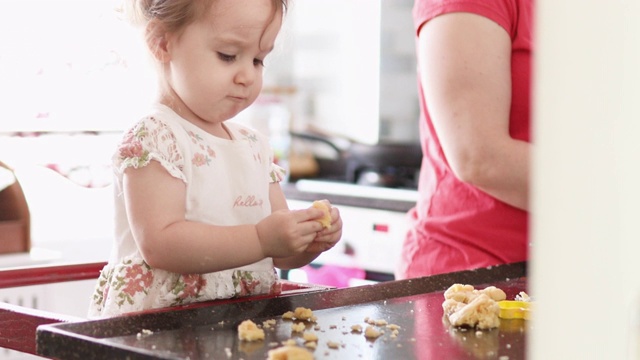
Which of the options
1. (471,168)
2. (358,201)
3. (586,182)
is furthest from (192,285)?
(358,201)

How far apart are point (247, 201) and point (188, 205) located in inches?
4.2

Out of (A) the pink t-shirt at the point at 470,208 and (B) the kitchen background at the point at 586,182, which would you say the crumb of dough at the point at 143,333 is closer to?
(B) the kitchen background at the point at 586,182

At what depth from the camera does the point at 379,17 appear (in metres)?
3.65

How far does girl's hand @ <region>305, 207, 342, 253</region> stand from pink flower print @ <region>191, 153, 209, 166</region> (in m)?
0.17

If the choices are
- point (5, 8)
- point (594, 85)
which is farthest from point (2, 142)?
point (594, 85)

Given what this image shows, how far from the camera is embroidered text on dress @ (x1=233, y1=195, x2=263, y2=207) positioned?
1.31m

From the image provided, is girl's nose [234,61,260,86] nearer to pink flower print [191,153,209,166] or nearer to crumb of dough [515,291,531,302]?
pink flower print [191,153,209,166]

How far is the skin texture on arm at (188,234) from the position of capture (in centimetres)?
117

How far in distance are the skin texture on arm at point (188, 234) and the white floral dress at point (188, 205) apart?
30 millimetres

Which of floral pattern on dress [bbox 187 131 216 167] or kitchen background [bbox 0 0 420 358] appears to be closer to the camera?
floral pattern on dress [bbox 187 131 216 167]

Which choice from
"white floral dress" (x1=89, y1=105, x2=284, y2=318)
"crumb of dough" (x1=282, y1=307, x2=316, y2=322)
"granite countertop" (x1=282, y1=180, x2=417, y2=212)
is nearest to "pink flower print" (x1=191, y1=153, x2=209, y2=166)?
"white floral dress" (x1=89, y1=105, x2=284, y2=318)

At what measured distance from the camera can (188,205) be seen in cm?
124

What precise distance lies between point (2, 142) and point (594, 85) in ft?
7.27

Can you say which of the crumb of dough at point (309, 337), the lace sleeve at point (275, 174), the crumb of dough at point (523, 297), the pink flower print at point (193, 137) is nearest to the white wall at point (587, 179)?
the crumb of dough at point (309, 337)
